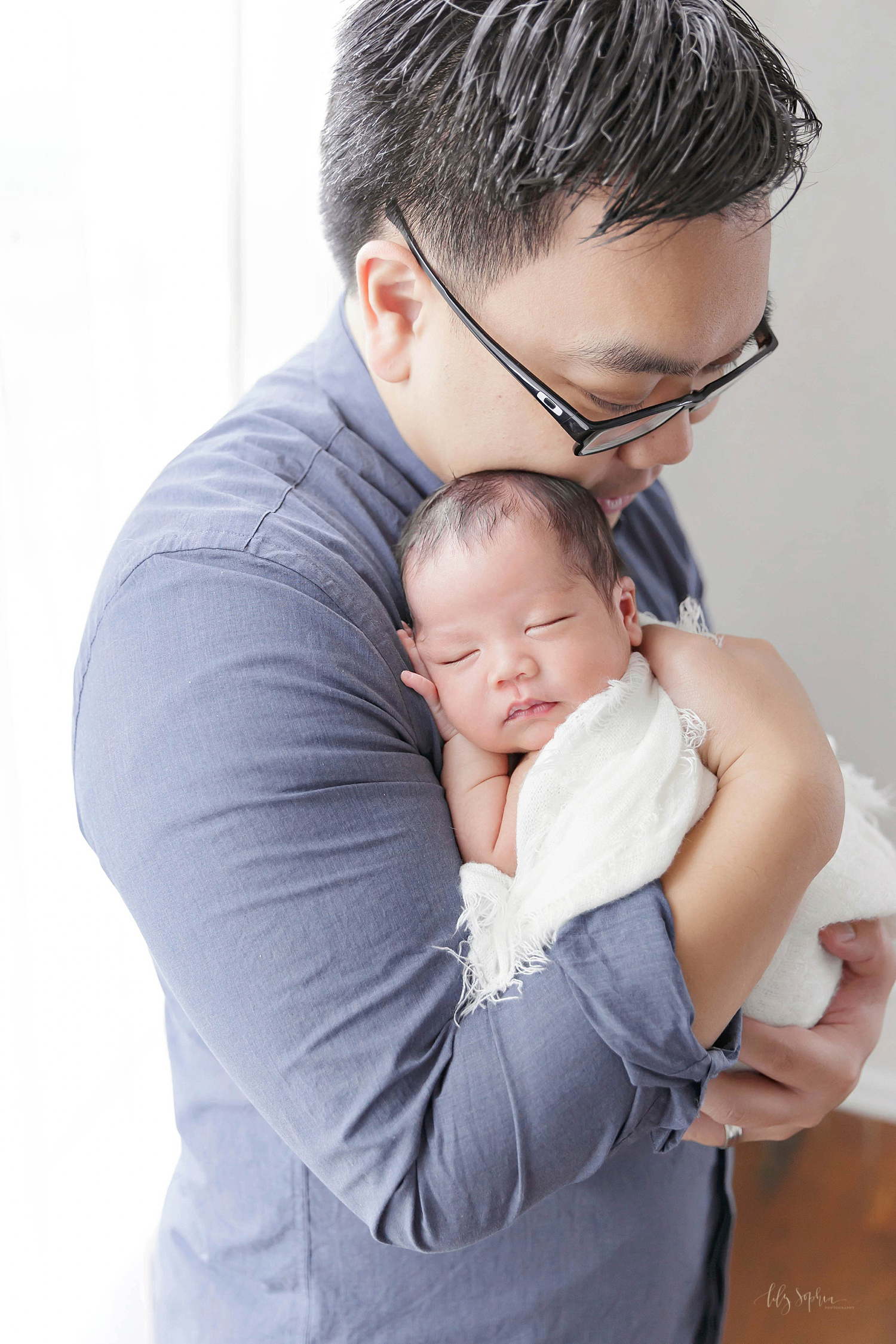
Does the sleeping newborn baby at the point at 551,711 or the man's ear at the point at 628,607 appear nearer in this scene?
the sleeping newborn baby at the point at 551,711

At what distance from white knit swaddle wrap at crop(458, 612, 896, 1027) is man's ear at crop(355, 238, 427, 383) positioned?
44cm

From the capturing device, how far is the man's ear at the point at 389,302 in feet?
3.44

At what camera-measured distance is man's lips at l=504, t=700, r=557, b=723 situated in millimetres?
1119

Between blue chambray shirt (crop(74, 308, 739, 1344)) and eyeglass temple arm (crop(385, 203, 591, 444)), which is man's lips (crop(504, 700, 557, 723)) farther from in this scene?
eyeglass temple arm (crop(385, 203, 591, 444))

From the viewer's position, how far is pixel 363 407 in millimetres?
1176

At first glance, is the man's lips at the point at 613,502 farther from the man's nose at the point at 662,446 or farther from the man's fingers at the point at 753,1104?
the man's fingers at the point at 753,1104

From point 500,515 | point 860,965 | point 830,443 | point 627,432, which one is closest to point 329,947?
point 500,515

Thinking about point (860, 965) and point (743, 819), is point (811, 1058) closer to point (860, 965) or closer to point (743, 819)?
point (860, 965)

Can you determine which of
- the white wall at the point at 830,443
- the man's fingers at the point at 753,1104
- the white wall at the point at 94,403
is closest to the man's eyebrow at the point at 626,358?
the white wall at the point at 94,403

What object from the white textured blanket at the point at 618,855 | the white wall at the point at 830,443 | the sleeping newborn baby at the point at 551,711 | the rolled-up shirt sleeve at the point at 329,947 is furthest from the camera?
the white wall at the point at 830,443

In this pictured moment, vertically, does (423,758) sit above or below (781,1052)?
above

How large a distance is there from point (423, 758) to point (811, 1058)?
0.59m

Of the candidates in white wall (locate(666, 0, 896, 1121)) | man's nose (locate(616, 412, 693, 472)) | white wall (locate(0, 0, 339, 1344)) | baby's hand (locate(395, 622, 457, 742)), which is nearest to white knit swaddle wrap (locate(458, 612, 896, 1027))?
baby's hand (locate(395, 622, 457, 742))

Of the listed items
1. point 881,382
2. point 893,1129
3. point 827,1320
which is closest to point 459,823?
point 881,382
